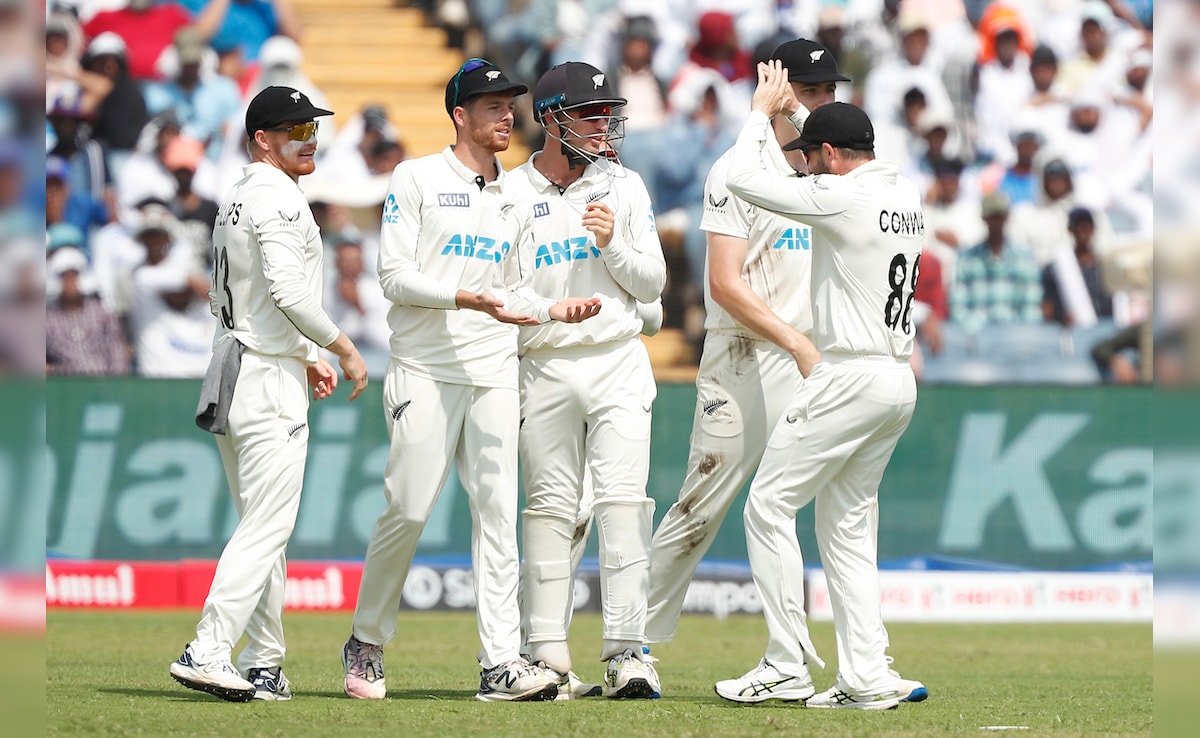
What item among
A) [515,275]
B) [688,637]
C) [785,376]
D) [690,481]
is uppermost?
[515,275]

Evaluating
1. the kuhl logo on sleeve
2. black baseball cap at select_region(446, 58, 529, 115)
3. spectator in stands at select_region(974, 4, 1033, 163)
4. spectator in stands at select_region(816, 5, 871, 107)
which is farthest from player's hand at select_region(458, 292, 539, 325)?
spectator in stands at select_region(974, 4, 1033, 163)

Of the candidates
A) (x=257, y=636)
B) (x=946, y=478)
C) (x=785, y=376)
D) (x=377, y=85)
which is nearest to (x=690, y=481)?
(x=785, y=376)

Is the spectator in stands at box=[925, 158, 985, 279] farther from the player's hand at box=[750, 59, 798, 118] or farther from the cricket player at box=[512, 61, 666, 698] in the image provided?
the cricket player at box=[512, 61, 666, 698]

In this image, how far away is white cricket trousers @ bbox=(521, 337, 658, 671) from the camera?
695 centimetres

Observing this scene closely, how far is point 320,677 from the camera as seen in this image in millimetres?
7828

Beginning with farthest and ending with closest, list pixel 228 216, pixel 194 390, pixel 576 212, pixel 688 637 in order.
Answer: pixel 194 390 → pixel 688 637 → pixel 576 212 → pixel 228 216

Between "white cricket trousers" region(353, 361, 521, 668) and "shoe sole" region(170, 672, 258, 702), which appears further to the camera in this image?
"white cricket trousers" region(353, 361, 521, 668)

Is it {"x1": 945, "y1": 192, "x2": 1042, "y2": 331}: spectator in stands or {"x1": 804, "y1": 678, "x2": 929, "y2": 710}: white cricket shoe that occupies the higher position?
{"x1": 945, "y1": 192, "x2": 1042, "y2": 331}: spectator in stands

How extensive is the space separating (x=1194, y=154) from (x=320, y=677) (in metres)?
6.18

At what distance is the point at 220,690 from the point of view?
20.6 ft

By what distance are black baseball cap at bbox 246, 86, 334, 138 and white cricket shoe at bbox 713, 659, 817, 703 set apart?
3.00m

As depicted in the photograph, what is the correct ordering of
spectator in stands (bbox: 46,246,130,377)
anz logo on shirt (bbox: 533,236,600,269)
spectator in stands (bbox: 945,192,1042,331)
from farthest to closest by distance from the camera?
spectator in stands (bbox: 945,192,1042,331) < spectator in stands (bbox: 46,246,130,377) < anz logo on shirt (bbox: 533,236,600,269)

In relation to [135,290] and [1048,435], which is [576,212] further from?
[135,290]

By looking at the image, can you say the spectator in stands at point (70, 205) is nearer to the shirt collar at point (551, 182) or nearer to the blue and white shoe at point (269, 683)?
the shirt collar at point (551, 182)
